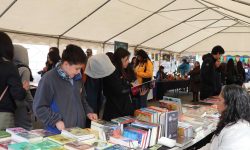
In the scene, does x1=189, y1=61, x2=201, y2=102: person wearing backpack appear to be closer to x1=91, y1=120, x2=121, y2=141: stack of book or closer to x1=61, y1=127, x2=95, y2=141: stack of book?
x1=91, y1=120, x2=121, y2=141: stack of book

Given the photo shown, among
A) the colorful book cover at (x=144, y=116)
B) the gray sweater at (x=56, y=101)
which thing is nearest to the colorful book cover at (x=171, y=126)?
the colorful book cover at (x=144, y=116)

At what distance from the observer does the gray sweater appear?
65.2 inches

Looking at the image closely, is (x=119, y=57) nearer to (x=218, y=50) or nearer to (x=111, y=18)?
(x=218, y=50)

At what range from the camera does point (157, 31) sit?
8180 mm

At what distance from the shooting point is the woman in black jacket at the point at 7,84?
182 centimetres

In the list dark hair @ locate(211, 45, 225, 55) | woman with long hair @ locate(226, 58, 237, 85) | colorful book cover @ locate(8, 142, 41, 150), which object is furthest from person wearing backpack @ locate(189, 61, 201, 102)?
colorful book cover @ locate(8, 142, 41, 150)

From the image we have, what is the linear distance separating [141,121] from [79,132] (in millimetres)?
549

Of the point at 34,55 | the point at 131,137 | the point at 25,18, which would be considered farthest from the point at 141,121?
the point at 34,55

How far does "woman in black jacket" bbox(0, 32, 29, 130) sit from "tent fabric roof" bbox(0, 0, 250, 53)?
2862 millimetres

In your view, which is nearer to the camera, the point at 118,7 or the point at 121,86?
the point at 121,86

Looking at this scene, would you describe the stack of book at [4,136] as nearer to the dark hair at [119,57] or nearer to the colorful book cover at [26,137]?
the colorful book cover at [26,137]

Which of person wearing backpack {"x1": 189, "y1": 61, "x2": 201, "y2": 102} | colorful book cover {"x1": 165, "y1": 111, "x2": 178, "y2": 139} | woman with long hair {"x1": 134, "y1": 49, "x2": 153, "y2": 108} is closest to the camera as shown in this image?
colorful book cover {"x1": 165, "y1": 111, "x2": 178, "y2": 139}

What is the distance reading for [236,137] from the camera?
1.50 m

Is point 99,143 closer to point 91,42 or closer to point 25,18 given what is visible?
point 25,18
